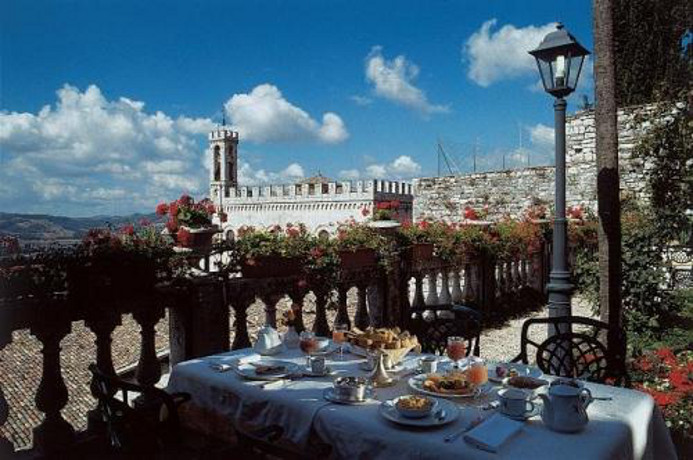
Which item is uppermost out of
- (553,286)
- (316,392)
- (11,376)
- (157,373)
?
(553,286)

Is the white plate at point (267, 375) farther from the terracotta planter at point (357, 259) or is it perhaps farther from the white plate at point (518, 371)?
the terracotta planter at point (357, 259)

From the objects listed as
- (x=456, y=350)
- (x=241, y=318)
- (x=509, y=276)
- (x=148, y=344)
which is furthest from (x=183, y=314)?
(x=509, y=276)

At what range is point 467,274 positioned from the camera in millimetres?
7109

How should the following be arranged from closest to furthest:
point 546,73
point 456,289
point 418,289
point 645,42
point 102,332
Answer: point 102,332 < point 546,73 < point 418,289 < point 456,289 < point 645,42

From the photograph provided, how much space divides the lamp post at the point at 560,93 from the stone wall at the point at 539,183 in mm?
7323

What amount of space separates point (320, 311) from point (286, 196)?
123 ft

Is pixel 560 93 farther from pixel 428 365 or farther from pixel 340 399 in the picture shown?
pixel 340 399

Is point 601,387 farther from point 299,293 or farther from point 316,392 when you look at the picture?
point 299,293

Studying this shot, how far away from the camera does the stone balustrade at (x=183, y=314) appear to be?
299 centimetres

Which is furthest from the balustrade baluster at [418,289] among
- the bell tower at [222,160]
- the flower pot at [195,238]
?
the bell tower at [222,160]

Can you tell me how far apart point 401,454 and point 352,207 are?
36.1 meters

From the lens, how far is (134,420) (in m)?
Result: 2.08

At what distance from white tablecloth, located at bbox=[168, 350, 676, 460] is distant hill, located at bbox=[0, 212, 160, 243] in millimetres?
1272

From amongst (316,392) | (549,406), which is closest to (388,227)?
(316,392)
